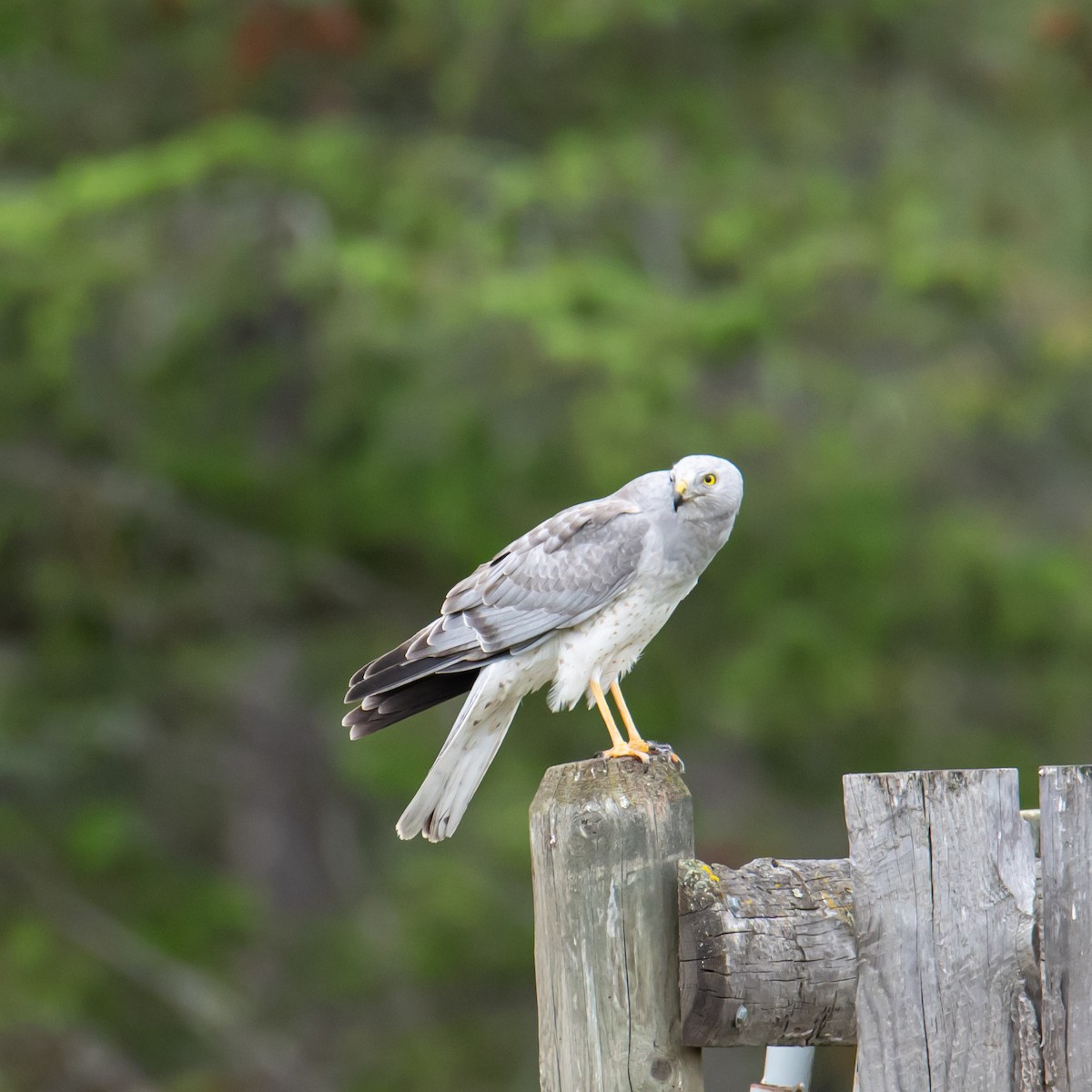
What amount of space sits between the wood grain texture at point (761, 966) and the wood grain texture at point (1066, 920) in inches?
11.8

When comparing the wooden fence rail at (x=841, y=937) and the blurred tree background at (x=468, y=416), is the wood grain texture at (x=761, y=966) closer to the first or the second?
the wooden fence rail at (x=841, y=937)

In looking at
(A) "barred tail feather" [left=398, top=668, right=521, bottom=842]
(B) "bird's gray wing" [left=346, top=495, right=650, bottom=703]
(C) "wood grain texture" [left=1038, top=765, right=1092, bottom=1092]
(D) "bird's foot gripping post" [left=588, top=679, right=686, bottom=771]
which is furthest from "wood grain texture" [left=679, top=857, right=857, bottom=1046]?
(B) "bird's gray wing" [left=346, top=495, right=650, bottom=703]

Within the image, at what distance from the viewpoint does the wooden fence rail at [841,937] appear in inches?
86.6

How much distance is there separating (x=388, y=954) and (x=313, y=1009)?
547mm

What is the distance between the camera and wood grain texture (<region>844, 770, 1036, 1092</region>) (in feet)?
7.29

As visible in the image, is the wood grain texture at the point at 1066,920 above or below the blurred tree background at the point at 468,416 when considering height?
below

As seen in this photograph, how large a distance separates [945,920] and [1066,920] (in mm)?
169

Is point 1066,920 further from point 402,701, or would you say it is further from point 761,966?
point 402,701

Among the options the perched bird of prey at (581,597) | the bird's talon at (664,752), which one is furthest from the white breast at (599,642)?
the bird's talon at (664,752)

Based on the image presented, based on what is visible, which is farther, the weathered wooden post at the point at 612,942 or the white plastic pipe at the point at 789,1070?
the white plastic pipe at the point at 789,1070

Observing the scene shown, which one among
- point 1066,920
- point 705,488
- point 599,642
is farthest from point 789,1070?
point 705,488

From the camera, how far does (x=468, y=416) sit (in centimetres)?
670

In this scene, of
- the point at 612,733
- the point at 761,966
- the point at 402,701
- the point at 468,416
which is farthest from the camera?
the point at 468,416

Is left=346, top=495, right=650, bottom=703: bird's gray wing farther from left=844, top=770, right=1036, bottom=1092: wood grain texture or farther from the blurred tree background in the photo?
the blurred tree background
